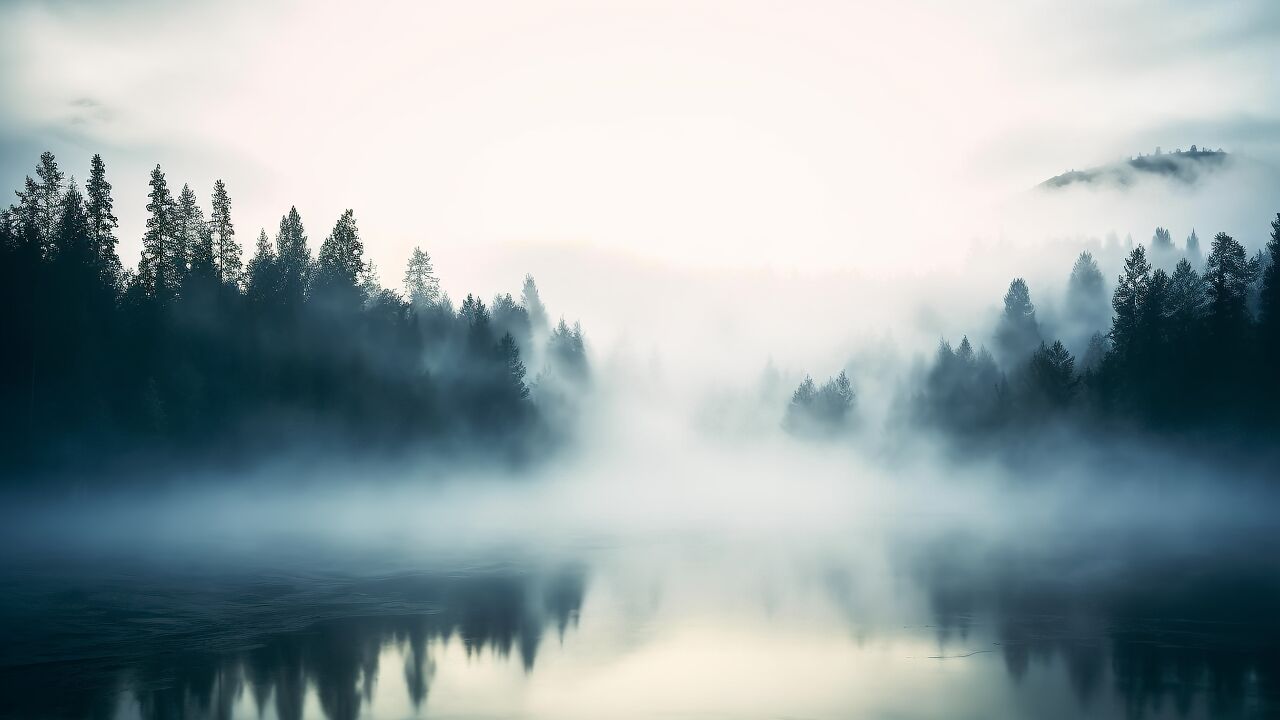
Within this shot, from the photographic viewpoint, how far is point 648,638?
3934cm

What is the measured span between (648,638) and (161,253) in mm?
83382

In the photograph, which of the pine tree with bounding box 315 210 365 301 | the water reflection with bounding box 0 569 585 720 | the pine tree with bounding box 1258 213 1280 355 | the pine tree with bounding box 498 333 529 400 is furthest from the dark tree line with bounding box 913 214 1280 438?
the pine tree with bounding box 315 210 365 301

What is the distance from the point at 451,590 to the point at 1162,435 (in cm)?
7036

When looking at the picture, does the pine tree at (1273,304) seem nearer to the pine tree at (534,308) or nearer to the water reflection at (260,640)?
the water reflection at (260,640)

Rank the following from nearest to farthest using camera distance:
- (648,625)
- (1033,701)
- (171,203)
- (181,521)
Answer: (1033,701) → (648,625) → (181,521) → (171,203)

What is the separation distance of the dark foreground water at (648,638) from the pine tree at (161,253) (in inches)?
1975

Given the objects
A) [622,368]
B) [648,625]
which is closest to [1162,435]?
[648,625]

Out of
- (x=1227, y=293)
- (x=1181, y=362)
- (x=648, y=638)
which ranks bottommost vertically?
(x=648, y=638)

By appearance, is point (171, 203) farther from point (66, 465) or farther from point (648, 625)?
point (648, 625)

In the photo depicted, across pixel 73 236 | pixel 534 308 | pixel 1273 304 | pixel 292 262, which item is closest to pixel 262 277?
pixel 292 262

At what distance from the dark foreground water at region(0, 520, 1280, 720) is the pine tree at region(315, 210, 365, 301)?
2349 inches

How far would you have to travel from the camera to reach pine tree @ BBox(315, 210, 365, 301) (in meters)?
115

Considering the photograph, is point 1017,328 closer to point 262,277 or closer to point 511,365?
point 511,365

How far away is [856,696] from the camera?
29.5 metres
